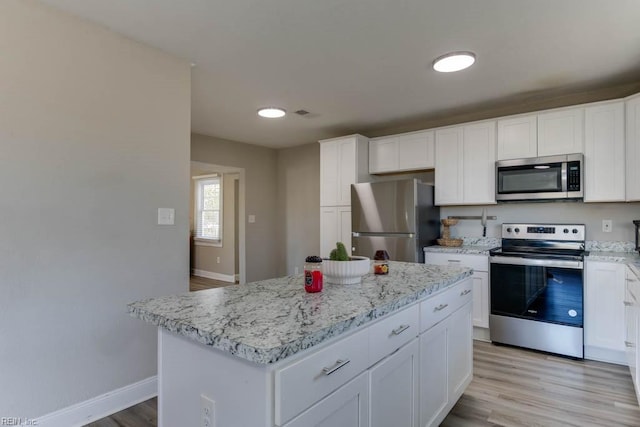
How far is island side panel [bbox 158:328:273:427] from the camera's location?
0.89m

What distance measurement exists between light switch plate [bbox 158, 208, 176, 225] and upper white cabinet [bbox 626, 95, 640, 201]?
3.63 m

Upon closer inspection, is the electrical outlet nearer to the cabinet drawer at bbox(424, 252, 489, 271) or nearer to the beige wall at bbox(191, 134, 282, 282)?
the cabinet drawer at bbox(424, 252, 489, 271)

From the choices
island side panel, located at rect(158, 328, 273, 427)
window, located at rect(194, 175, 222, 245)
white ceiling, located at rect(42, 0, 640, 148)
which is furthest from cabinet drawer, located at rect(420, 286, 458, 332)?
window, located at rect(194, 175, 222, 245)

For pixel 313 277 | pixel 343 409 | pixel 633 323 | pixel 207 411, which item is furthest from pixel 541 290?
pixel 207 411

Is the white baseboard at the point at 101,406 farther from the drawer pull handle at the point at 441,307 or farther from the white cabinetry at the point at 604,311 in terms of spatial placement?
the white cabinetry at the point at 604,311

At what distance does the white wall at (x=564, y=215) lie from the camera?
315 cm

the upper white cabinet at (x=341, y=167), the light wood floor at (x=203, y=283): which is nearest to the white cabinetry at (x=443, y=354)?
the upper white cabinet at (x=341, y=167)

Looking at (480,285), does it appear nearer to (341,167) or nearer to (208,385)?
(341,167)

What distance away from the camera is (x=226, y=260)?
6621 mm

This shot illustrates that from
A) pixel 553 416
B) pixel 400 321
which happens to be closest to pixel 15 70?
pixel 400 321

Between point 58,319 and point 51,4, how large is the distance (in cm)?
174

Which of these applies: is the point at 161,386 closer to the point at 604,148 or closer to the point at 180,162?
the point at 180,162

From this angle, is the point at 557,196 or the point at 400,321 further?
the point at 557,196

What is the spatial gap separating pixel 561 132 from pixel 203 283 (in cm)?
575
